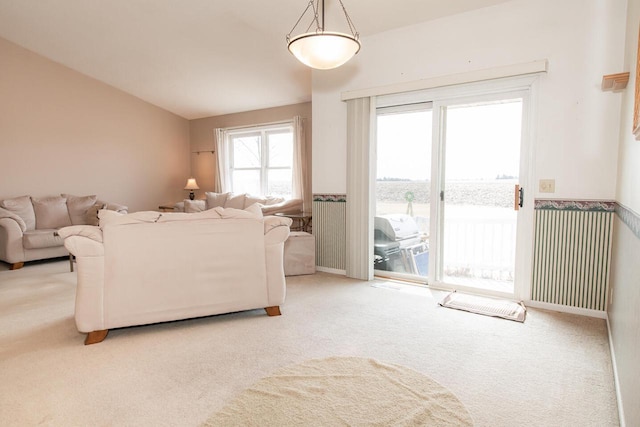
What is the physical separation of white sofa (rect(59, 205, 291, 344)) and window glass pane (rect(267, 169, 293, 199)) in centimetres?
345

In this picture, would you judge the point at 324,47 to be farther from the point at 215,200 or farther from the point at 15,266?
the point at 15,266

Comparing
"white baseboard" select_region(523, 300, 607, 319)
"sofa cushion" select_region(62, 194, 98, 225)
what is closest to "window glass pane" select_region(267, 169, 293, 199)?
"sofa cushion" select_region(62, 194, 98, 225)

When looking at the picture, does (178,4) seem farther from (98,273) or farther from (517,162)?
(517,162)

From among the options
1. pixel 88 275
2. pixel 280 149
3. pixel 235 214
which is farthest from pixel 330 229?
pixel 88 275

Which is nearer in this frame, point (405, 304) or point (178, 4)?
point (405, 304)

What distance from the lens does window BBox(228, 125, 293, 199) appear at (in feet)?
21.5

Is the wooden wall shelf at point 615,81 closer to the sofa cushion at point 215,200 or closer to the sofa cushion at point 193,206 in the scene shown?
the sofa cushion at point 215,200

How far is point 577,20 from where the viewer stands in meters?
2.97

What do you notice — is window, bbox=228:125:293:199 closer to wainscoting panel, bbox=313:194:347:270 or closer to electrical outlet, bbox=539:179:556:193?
wainscoting panel, bbox=313:194:347:270

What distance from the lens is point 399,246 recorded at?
14.0 feet

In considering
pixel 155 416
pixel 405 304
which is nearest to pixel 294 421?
pixel 155 416

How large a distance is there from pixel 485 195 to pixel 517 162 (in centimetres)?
42

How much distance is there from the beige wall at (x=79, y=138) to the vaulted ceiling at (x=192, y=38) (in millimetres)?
287

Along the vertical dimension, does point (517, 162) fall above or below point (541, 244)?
above
